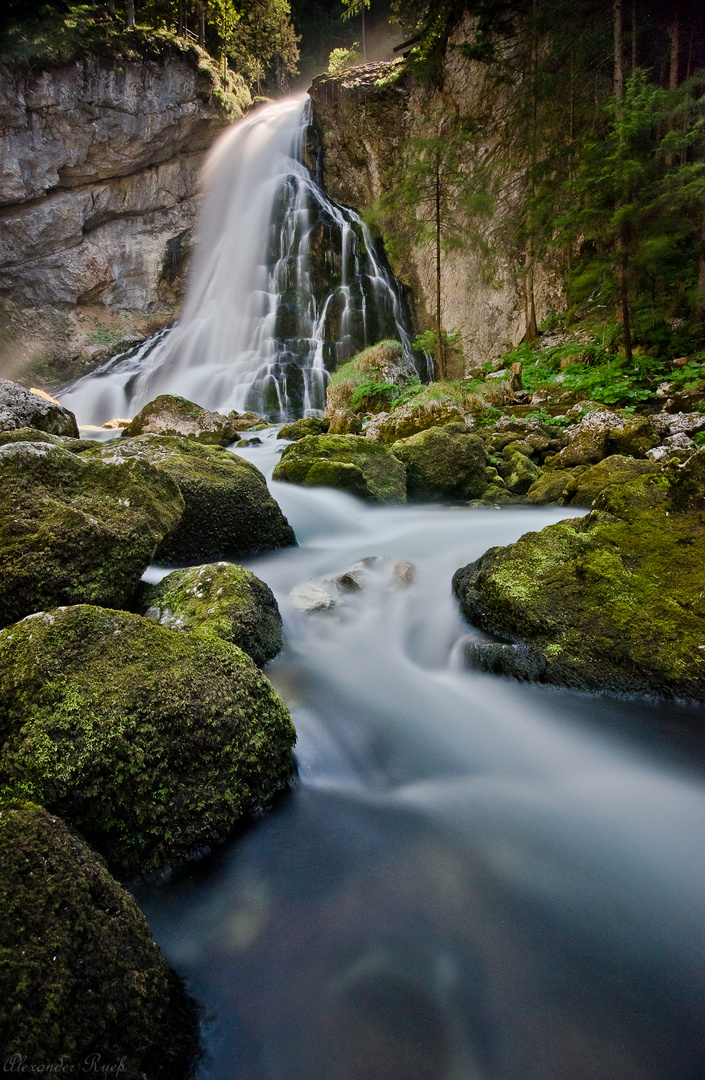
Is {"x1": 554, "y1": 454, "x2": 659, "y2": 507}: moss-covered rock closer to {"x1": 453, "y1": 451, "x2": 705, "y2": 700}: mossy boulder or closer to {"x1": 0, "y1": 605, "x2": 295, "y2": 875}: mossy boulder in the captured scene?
{"x1": 453, "y1": 451, "x2": 705, "y2": 700}: mossy boulder

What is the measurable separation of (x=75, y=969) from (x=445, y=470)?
6.81 meters

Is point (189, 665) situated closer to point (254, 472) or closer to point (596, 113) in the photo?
point (254, 472)

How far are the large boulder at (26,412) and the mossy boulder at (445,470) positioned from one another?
4.53 meters

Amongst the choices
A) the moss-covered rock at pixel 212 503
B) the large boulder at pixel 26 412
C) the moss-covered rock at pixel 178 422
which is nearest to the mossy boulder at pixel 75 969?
the moss-covered rock at pixel 212 503

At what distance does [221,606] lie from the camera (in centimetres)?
285

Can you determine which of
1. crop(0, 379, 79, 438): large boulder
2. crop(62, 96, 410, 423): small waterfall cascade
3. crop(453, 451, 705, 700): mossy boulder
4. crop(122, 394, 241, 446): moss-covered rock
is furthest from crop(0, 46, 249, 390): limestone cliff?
crop(453, 451, 705, 700): mossy boulder

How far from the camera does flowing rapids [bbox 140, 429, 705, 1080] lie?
136 centimetres

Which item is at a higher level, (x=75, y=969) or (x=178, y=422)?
(x=178, y=422)

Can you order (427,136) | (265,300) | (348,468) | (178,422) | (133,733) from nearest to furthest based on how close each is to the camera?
(133,733)
(348,468)
(178,422)
(427,136)
(265,300)

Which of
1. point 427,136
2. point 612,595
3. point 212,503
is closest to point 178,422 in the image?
point 212,503

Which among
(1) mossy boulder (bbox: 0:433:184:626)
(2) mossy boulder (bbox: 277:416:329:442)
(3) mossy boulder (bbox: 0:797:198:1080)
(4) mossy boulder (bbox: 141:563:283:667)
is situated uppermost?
(2) mossy boulder (bbox: 277:416:329:442)

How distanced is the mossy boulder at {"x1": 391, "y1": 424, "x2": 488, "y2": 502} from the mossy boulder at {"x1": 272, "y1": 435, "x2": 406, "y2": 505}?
11.5 inches

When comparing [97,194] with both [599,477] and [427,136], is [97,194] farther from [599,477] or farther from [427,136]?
[599,477]

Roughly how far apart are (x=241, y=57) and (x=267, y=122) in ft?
23.6
